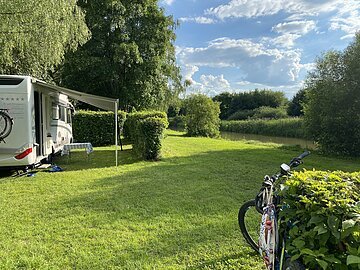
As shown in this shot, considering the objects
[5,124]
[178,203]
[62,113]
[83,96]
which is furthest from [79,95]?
[178,203]

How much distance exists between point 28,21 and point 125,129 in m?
7.47

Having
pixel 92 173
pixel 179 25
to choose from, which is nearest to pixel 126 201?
pixel 92 173

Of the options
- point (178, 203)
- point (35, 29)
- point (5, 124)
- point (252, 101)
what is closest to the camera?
point (178, 203)

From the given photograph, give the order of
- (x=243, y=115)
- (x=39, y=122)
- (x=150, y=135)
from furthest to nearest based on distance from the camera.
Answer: (x=243, y=115), (x=150, y=135), (x=39, y=122)

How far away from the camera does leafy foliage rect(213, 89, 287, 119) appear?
5669 centimetres

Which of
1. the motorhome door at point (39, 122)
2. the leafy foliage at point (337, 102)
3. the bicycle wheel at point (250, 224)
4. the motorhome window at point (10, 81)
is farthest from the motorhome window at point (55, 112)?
the leafy foliage at point (337, 102)

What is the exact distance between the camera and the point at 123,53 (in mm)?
17719

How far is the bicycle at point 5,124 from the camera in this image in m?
6.24

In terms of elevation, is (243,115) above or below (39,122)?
above

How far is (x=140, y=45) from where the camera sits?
19.2m

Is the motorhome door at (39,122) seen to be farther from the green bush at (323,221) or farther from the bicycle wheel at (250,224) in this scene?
the green bush at (323,221)

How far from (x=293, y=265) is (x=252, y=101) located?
5730 centimetres

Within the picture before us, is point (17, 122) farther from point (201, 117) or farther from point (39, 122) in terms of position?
point (201, 117)

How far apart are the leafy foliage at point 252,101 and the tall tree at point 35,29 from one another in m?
48.5
